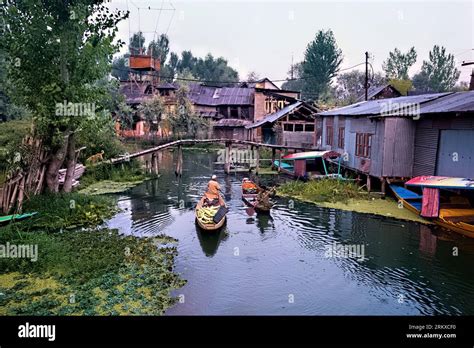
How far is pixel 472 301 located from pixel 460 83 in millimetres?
76499

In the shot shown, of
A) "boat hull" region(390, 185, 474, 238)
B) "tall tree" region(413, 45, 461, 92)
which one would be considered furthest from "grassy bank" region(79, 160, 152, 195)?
"tall tree" region(413, 45, 461, 92)

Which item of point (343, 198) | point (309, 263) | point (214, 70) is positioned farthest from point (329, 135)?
point (214, 70)

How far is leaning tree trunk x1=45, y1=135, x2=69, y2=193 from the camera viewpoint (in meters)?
16.4

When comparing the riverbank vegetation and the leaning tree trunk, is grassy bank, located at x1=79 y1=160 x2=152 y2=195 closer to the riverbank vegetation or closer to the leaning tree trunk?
the leaning tree trunk

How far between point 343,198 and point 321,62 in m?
54.9

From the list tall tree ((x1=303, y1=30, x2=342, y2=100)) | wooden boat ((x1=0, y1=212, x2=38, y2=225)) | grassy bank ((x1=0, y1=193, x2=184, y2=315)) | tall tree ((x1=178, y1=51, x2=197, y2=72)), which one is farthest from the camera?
tall tree ((x1=178, y1=51, x2=197, y2=72))

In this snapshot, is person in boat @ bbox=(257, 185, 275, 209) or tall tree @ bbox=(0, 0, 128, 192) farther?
person in boat @ bbox=(257, 185, 275, 209)

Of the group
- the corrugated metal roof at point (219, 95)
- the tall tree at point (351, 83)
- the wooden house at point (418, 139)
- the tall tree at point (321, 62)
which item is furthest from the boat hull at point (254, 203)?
the tall tree at point (351, 83)

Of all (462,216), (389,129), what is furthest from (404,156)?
(462,216)

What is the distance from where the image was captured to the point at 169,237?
14930 millimetres

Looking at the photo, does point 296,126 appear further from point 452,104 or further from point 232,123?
point 452,104

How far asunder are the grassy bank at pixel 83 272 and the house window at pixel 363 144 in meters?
13.0

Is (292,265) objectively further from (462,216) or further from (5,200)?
(5,200)

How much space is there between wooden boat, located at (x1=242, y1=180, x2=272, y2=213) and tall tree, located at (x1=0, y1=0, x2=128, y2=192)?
27.9 feet
